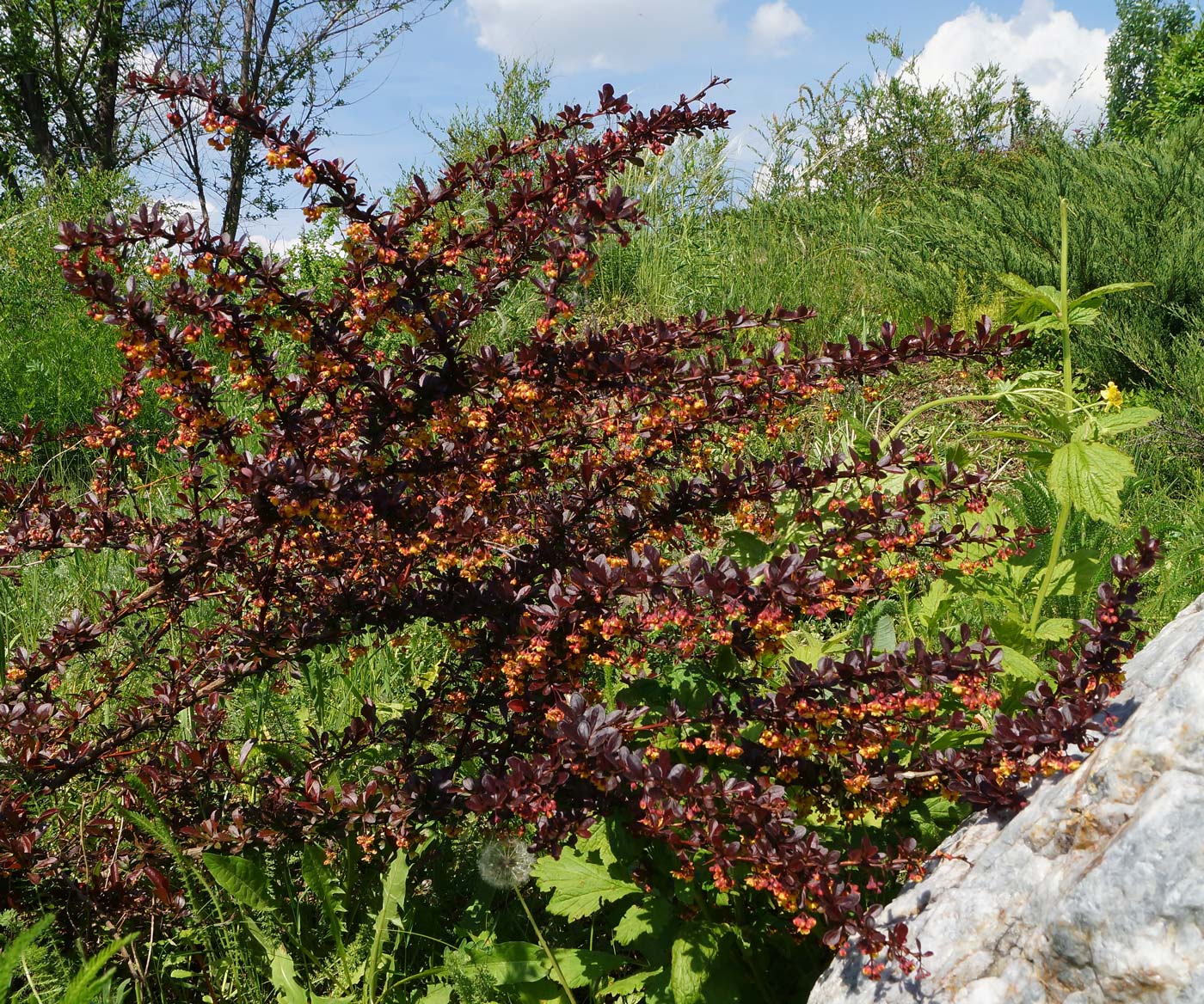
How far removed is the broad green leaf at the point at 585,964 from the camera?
1849 mm

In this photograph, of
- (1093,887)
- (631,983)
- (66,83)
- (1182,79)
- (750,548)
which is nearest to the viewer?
(1093,887)

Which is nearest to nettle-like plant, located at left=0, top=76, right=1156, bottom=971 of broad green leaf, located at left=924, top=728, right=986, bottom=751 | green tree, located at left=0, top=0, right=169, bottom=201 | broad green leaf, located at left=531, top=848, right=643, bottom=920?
broad green leaf, located at left=924, top=728, right=986, bottom=751

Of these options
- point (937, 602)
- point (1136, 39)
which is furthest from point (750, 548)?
point (1136, 39)

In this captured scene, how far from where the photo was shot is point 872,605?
10.2 feet

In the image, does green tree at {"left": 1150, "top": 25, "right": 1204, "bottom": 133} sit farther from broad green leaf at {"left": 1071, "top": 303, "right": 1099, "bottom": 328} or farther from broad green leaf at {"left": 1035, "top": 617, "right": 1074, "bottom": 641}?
broad green leaf at {"left": 1035, "top": 617, "right": 1074, "bottom": 641}

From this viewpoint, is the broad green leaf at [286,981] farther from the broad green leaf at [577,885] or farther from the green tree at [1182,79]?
the green tree at [1182,79]

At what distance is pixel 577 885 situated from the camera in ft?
6.01

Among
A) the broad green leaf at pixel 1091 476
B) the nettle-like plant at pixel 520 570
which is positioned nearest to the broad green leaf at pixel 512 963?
the nettle-like plant at pixel 520 570

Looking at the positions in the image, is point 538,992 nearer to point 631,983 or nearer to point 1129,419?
point 631,983

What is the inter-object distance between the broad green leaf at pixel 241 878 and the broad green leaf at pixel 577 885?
0.61 metres

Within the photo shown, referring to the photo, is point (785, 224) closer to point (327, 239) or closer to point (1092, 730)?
point (327, 239)

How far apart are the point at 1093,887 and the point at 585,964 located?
3.36 feet

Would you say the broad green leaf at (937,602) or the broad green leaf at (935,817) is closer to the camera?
the broad green leaf at (935,817)

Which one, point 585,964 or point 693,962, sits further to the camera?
point 585,964
